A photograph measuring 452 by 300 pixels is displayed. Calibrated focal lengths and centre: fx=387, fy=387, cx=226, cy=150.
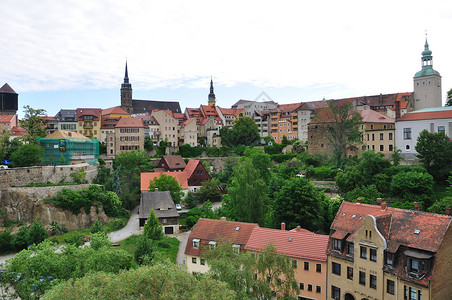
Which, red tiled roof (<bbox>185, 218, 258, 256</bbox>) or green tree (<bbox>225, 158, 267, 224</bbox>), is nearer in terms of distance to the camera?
red tiled roof (<bbox>185, 218, 258, 256</bbox>)

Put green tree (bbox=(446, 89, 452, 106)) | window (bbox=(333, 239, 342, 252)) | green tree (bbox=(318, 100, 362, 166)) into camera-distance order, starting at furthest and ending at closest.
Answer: green tree (bbox=(446, 89, 452, 106)) → green tree (bbox=(318, 100, 362, 166)) → window (bbox=(333, 239, 342, 252))

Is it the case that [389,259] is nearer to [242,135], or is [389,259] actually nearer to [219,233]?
[219,233]

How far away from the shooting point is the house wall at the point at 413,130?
4694 centimetres

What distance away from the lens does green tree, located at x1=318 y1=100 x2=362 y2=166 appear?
173 feet

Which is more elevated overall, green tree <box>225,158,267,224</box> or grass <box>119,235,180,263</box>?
green tree <box>225,158,267,224</box>

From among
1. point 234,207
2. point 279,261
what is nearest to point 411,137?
point 234,207

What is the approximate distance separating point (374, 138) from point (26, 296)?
47215 millimetres

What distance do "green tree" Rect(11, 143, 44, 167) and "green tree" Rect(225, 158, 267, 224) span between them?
26.4 meters

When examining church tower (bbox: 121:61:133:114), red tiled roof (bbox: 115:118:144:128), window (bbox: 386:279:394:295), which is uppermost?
church tower (bbox: 121:61:133:114)

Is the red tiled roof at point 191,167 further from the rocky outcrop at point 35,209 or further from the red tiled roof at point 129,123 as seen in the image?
the rocky outcrop at point 35,209

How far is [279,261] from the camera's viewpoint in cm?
2123

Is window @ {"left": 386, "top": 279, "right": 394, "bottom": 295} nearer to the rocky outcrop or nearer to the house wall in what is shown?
the house wall

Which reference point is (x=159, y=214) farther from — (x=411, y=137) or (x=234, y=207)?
(x=411, y=137)

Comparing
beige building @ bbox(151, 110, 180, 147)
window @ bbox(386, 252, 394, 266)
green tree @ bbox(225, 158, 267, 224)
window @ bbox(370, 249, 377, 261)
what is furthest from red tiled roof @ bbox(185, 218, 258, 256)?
beige building @ bbox(151, 110, 180, 147)
